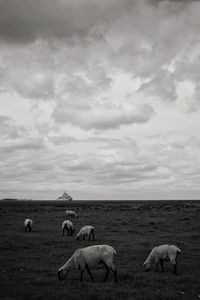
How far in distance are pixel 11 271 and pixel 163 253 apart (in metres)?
8.21

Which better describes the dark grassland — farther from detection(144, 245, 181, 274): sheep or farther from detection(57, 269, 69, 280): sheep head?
detection(144, 245, 181, 274): sheep

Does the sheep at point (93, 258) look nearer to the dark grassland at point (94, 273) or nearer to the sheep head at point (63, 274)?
the sheep head at point (63, 274)

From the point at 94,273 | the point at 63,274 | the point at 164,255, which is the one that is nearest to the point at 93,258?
the point at 63,274

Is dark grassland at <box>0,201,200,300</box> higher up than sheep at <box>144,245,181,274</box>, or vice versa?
sheep at <box>144,245,181,274</box>

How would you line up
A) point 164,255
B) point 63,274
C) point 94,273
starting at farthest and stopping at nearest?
1. point 164,255
2. point 94,273
3. point 63,274

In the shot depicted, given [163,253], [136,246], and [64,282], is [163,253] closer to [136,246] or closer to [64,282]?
[64,282]

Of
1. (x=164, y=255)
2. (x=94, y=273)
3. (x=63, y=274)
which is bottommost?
(x=94, y=273)

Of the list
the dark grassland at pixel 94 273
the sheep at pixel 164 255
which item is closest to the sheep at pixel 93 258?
the dark grassland at pixel 94 273

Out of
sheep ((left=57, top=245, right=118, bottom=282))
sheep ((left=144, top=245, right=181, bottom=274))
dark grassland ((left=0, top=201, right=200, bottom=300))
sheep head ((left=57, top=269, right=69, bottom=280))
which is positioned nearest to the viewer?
dark grassland ((left=0, top=201, right=200, bottom=300))

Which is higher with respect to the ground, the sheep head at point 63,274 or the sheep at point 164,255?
the sheep at point 164,255

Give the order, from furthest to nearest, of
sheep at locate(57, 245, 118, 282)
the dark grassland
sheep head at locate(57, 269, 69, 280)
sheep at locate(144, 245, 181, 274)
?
sheep at locate(144, 245, 181, 274) → sheep head at locate(57, 269, 69, 280) → sheep at locate(57, 245, 118, 282) → the dark grassland

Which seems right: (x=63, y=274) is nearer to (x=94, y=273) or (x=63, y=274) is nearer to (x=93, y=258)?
(x=93, y=258)

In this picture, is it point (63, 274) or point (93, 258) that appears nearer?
point (93, 258)

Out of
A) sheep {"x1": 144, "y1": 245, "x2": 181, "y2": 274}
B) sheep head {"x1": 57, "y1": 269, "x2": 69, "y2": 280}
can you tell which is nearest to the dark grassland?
sheep head {"x1": 57, "y1": 269, "x2": 69, "y2": 280}
